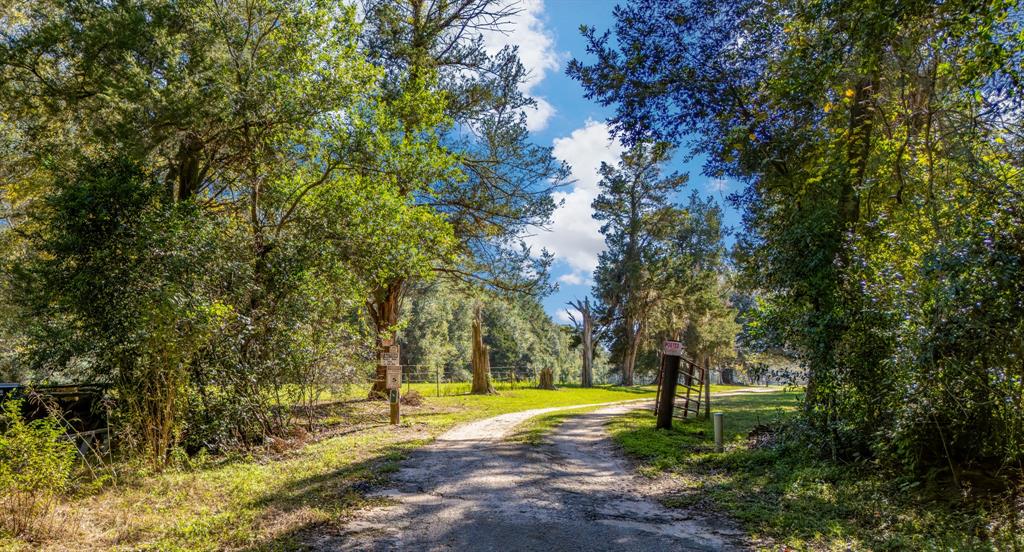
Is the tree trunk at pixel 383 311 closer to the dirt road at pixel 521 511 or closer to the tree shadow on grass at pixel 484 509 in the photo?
the dirt road at pixel 521 511

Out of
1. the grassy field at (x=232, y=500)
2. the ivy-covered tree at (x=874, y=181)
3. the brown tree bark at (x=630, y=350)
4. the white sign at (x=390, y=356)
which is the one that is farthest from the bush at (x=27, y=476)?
the brown tree bark at (x=630, y=350)

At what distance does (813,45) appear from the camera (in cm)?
663

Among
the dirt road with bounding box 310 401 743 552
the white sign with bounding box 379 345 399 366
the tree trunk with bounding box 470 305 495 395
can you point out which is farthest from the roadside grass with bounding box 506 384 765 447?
the tree trunk with bounding box 470 305 495 395

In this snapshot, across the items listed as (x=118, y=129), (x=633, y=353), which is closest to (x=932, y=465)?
(x=118, y=129)

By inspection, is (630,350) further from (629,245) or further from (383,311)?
(383,311)

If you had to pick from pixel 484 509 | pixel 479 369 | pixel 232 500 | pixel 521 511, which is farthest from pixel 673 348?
pixel 479 369

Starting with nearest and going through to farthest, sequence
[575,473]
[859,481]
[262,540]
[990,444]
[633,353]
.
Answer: [262,540], [990,444], [859,481], [575,473], [633,353]

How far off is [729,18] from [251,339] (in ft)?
32.9

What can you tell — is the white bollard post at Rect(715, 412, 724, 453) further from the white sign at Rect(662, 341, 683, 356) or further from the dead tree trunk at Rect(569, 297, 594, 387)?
the dead tree trunk at Rect(569, 297, 594, 387)

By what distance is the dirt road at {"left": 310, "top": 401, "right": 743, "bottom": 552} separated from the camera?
15.7ft

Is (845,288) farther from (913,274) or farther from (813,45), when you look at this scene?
(813,45)

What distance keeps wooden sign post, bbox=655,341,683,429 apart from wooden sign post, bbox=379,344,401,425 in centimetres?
589

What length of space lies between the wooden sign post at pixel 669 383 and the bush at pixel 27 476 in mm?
10127

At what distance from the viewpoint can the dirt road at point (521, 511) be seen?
4.79 meters
